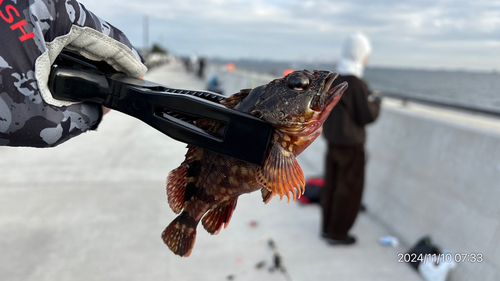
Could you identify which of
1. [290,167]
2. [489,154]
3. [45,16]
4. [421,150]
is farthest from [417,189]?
[45,16]

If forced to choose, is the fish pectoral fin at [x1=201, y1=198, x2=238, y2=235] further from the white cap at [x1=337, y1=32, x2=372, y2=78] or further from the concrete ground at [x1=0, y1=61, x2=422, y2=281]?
the white cap at [x1=337, y1=32, x2=372, y2=78]

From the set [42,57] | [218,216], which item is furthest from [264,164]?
[42,57]

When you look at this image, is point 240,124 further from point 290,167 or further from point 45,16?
point 45,16

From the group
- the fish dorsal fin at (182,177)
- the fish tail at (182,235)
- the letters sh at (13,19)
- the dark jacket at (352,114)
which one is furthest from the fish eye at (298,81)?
the dark jacket at (352,114)

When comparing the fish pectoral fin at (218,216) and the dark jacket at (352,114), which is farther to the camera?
the dark jacket at (352,114)

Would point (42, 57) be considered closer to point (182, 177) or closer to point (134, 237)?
point (182, 177)

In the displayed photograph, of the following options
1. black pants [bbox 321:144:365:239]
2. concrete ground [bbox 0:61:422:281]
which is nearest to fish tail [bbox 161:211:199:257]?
concrete ground [bbox 0:61:422:281]

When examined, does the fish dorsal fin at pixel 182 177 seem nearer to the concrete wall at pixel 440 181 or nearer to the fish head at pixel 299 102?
the fish head at pixel 299 102
